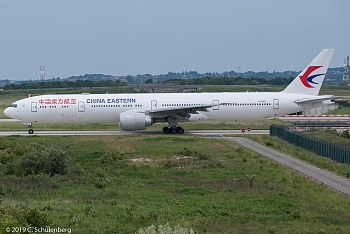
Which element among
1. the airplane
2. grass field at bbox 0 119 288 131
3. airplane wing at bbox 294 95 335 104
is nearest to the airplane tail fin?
the airplane

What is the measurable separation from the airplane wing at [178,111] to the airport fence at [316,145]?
6068 millimetres

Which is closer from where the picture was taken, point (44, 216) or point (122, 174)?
point (44, 216)

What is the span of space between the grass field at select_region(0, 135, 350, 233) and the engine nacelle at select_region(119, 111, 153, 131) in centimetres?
1196

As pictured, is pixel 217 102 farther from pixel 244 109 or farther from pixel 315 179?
pixel 315 179

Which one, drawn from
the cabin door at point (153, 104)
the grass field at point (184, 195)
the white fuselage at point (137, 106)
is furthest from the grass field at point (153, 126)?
the grass field at point (184, 195)

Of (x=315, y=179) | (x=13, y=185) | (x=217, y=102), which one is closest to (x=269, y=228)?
(x=315, y=179)

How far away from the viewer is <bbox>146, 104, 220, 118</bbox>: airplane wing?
45688mm

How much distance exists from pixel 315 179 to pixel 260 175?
2473mm

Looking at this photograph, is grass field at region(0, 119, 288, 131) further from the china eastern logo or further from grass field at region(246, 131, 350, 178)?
grass field at region(246, 131, 350, 178)

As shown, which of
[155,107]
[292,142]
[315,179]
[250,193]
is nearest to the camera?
[250,193]

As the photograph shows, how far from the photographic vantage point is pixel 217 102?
48156 millimetres

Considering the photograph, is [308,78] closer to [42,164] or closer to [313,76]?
[313,76]

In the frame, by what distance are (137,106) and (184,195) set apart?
2710 cm

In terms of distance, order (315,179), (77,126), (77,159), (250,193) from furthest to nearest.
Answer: (77,126), (77,159), (315,179), (250,193)
